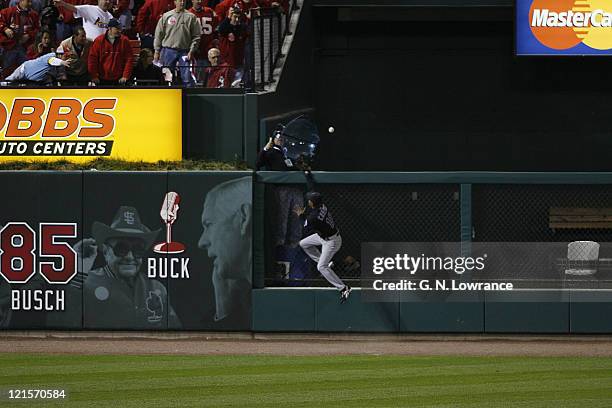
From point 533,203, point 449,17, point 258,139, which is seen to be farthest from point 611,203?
point 449,17

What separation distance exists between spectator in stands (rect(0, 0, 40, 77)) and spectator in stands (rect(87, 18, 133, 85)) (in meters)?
2.25

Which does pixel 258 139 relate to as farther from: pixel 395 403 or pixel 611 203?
pixel 395 403

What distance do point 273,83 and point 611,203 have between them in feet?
17.0

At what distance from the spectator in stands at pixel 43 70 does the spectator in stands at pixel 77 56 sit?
0.30 feet

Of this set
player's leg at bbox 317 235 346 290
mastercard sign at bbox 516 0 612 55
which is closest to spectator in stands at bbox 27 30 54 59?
player's leg at bbox 317 235 346 290

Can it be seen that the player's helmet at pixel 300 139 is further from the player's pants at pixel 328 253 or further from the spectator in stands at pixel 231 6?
the spectator in stands at pixel 231 6

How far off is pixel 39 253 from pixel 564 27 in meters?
10.0

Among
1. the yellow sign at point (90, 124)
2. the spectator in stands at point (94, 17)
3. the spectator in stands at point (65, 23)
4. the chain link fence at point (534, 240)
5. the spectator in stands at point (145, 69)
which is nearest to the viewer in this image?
the chain link fence at point (534, 240)

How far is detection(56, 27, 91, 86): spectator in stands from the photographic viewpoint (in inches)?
648

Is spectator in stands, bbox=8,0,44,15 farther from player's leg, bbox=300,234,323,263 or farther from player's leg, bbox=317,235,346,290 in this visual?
player's leg, bbox=317,235,346,290

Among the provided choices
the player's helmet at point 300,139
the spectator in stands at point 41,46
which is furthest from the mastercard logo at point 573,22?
the spectator in stands at point 41,46

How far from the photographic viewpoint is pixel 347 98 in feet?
71.3

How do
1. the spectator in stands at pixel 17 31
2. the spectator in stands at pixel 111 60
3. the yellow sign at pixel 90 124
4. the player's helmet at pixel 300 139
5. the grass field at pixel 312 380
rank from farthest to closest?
the spectator in stands at pixel 17 31
the spectator in stands at pixel 111 60
the player's helmet at pixel 300 139
the yellow sign at pixel 90 124
the grass field at pixel 312 380

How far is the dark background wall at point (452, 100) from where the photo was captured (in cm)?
2147
